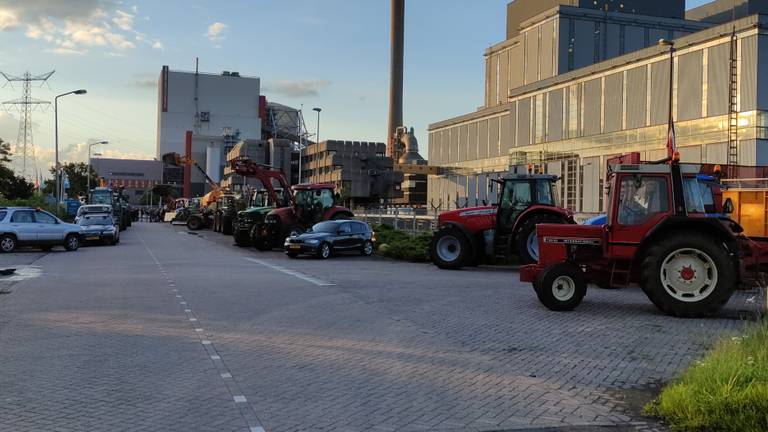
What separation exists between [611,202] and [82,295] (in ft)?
33.3

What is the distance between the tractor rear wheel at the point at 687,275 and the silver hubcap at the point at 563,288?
3.75 ft

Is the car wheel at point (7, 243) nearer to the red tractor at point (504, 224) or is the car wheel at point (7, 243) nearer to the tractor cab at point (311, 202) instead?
the tractor cab at point (311, 202)

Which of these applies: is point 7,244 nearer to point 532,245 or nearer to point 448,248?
point 448,248

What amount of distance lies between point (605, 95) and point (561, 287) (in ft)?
174

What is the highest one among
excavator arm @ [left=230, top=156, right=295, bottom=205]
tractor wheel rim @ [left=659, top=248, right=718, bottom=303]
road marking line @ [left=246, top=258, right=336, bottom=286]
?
excavator arm @ [left=230, top=156, right=295, bottom=205]

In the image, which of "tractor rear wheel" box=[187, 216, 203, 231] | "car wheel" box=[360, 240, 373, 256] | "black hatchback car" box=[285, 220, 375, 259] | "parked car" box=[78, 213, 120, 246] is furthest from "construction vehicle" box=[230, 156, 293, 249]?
"tractor rear wheel" box=[187, 216, 203, 231]

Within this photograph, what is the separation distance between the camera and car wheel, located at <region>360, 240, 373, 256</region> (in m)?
27.3

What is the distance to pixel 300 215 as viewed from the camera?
31.4 m

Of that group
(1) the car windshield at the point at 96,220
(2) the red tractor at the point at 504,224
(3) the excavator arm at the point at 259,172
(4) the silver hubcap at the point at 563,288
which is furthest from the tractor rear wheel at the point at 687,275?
(1) the car windshield at the point at 96,220

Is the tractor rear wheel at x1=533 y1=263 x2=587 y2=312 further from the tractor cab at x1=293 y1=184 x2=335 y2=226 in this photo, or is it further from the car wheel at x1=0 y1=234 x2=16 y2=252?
the car wheel at x1=0 y1=234 x2=16 y2=252

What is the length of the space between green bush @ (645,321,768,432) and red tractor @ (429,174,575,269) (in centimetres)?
1263

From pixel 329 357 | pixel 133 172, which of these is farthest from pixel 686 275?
pixel 133 172

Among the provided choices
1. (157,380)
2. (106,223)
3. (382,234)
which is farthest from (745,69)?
(157,380)

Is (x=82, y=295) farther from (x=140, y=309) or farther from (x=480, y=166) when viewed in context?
(x=480, y=166)
